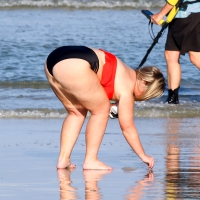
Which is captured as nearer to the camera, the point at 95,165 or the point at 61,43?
the point at 95,165

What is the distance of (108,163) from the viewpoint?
17.5 feet

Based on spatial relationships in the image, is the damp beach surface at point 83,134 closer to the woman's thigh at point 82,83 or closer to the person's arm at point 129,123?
the person's arm at point 129,123

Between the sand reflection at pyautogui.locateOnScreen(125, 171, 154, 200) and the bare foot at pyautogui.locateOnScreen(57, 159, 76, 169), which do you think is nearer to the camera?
the sand reflection at pyautogui.locateOnScreen(125, 171, 154, 200)

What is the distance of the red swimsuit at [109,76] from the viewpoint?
501 centimetres

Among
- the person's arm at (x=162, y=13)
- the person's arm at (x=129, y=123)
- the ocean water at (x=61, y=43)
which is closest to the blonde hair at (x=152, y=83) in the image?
the person's arm at (x=129, y=123)

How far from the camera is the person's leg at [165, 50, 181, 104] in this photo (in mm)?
8125

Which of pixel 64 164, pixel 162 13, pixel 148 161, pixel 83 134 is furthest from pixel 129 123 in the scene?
pixel 162 13

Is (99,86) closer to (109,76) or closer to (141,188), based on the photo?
(109,76)

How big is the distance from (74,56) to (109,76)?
0.27m

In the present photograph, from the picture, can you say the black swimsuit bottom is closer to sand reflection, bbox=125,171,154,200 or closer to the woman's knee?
sand reflection, bbox=125,171,154,200

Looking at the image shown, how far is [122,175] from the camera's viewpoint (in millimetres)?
4879

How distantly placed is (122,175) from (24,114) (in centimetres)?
286

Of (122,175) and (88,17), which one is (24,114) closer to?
(122,175)

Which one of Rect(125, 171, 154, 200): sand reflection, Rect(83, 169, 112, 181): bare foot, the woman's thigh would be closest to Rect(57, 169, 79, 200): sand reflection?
Rect(83, 169, 112, 181): bare foot
